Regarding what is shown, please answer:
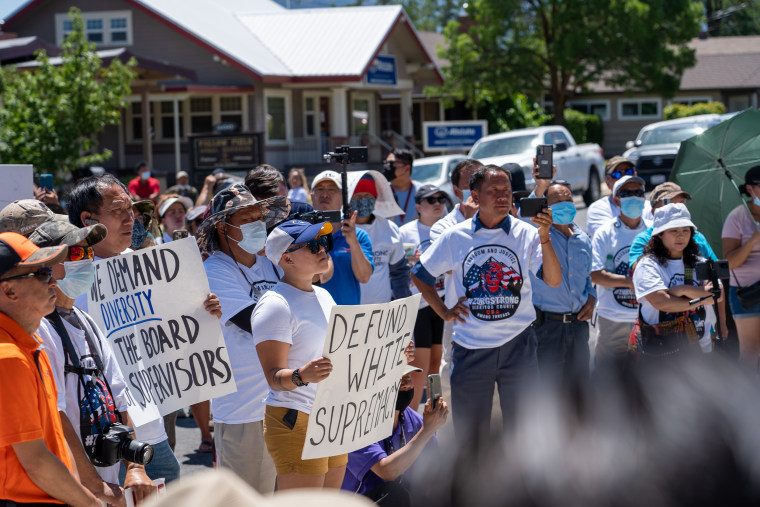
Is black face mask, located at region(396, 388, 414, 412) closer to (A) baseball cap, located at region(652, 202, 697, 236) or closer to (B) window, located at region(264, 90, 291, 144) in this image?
(A) baseball cap, located at region(652, 202, 697, 236)

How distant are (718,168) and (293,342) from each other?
15.9 ft

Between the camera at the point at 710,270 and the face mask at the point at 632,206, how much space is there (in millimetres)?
1315

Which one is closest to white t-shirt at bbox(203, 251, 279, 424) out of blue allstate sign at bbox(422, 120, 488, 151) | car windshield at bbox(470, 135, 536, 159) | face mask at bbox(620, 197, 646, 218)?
face mask at bbox(620, 197, 646, 218)

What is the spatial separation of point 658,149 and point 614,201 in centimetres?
1721

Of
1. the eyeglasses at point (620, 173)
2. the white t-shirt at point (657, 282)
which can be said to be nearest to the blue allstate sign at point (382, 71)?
the eyeglasses at point (620, 173)

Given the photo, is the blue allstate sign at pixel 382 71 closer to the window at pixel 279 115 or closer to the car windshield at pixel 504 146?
the window at pixel 279 115

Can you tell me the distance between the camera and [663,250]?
6.11 meters

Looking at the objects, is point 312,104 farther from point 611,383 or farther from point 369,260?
point 611,383

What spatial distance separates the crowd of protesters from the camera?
3.12 metres

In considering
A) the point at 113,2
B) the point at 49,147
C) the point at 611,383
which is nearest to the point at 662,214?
the point at 611,383

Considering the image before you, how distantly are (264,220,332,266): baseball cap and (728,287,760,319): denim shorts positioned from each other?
4.60m

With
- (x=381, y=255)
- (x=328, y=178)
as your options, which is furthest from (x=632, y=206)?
(x=328, y=178)

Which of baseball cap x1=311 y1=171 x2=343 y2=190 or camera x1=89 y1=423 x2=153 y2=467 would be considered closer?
camera x1=89 y1=423 x2=153 y2=467

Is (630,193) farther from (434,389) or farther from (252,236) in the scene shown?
(434,389)
